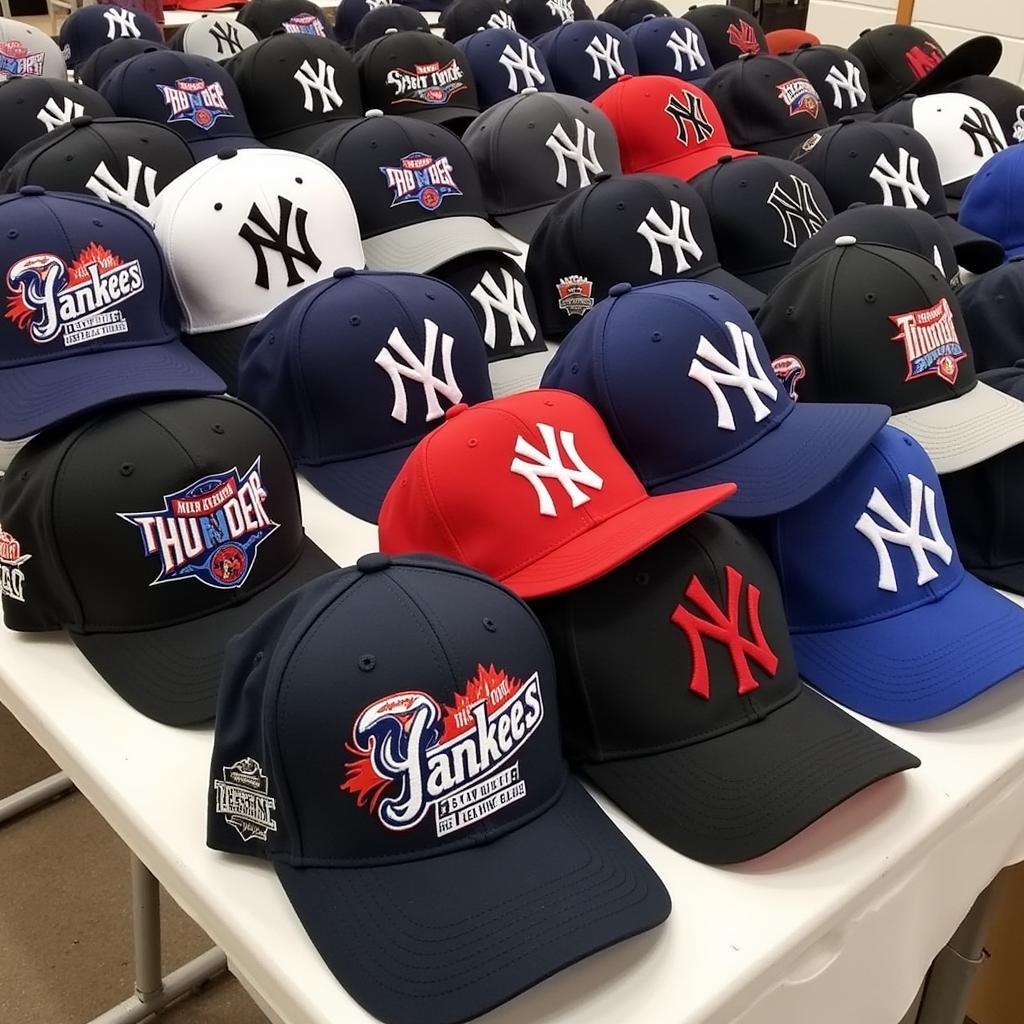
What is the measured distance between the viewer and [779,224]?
160cm

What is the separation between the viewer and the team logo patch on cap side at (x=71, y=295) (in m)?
1.08

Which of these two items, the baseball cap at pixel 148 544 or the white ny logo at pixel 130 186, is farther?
the white ny logo at pixel 130 186

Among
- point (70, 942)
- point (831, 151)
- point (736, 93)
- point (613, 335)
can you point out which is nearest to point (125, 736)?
point (613, 335)

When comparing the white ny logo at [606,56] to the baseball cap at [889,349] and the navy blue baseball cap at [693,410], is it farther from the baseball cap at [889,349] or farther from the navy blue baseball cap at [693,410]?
the navy blue baseball cap at [693,410]

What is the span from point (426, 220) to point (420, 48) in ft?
2.49

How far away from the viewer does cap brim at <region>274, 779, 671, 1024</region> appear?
64cm

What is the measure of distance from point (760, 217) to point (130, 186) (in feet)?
2.83

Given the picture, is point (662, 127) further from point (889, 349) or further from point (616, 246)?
point (889, 349)

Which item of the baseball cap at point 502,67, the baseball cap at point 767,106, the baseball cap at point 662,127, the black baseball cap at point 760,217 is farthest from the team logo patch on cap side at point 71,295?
the baseball cap at point 767,106

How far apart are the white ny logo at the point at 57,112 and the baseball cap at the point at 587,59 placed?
1094 mm

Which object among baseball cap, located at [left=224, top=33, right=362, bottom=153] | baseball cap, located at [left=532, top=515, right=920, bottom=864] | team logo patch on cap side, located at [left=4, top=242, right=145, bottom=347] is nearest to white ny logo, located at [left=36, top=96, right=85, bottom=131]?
baseball cap, located at [left=224, top=33, right=362, bottom=153]

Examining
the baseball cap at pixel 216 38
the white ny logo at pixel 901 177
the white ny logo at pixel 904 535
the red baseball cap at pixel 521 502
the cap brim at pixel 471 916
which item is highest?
the baseball cap at pixel 216 38

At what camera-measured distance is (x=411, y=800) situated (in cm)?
69

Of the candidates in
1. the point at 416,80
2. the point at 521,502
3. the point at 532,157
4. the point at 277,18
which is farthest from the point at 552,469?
the point at 277,18
